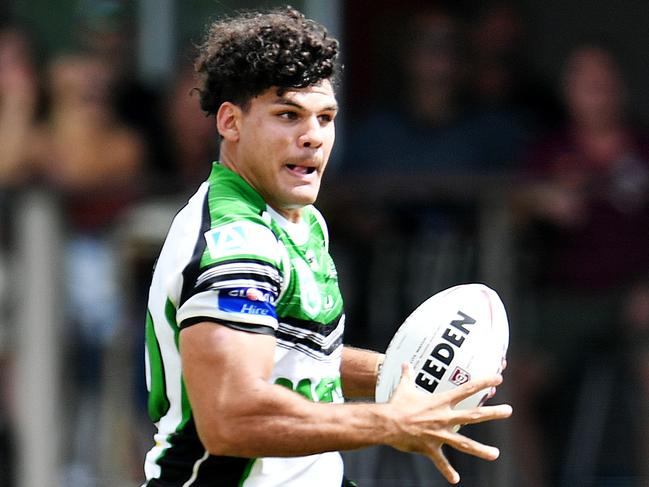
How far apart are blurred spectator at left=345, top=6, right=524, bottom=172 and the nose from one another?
4.03 meters

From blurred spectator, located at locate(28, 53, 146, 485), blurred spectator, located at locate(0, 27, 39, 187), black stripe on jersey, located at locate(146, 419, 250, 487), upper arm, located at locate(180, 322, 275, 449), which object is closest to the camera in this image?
upper arm, located at locate(180, 322, 275, 449)

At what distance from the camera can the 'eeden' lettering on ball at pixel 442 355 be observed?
3.91 metres

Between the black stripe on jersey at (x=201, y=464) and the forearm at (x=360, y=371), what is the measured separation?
2.09 feet

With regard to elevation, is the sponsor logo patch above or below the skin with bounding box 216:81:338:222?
below

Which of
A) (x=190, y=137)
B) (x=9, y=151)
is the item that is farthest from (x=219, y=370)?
(x=9, y=151)

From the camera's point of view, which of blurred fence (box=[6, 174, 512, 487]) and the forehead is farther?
blurred fence (box=[6, 174, 512, 487])

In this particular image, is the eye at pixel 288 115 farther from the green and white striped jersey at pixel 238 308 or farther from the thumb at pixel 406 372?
the thumb at pixel 406 372

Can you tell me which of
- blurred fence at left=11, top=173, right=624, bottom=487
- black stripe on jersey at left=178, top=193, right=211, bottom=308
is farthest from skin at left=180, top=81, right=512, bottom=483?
blurred fence at left=11, top=173, right=624, bottom=487

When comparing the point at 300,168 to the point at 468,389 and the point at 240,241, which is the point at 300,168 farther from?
the point at 468,389

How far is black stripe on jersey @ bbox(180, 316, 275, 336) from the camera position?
3.52 meters

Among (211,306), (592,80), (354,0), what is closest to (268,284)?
(211,306)

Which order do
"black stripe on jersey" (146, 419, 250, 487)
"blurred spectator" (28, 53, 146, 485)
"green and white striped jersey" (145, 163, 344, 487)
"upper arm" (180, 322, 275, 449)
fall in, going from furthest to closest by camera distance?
"blurred spectator" (28, 53, 146, 485) < "black stripe on jersey" (146, 419, 250, 487) < "green and white striped jersey" (145, 163, 344, 487) < "upper arm" (180, 322, 275, 449)

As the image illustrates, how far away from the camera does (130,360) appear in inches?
305

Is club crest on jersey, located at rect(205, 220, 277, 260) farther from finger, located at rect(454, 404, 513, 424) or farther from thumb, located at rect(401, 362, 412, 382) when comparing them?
finger, located at rect(454, 404, 513, 424)
